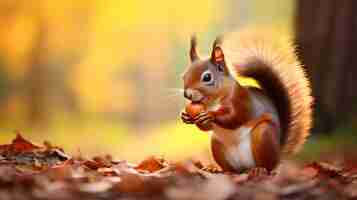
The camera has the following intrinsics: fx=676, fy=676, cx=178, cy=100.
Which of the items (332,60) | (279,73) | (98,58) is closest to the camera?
(279,73)

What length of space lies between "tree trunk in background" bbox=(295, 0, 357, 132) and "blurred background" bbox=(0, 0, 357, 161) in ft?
8.23

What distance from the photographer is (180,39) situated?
734 centimetres

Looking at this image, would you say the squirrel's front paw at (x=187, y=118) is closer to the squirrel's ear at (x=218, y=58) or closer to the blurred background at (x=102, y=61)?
the squirrel's ear at (x=218, y=58)

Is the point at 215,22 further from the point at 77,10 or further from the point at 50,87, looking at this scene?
the point at 50,87

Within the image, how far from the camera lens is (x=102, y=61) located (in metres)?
7.28

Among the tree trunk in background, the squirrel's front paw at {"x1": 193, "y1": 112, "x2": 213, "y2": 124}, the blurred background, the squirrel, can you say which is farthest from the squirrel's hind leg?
the blurred background

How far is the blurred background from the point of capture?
688 cm

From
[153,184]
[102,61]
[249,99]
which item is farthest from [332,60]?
[102,61]

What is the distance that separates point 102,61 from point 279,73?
16.7 feet

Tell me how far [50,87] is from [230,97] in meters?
5.66

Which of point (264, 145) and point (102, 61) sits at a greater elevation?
point (102, 61)

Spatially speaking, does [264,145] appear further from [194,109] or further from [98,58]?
[98,58]

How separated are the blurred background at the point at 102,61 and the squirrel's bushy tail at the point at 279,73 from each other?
388 centimetres

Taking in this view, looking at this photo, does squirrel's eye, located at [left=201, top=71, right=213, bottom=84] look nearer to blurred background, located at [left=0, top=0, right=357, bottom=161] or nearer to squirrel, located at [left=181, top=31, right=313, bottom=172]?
squirrel, located at [left=181, top=31, right=313, bottom=172]
